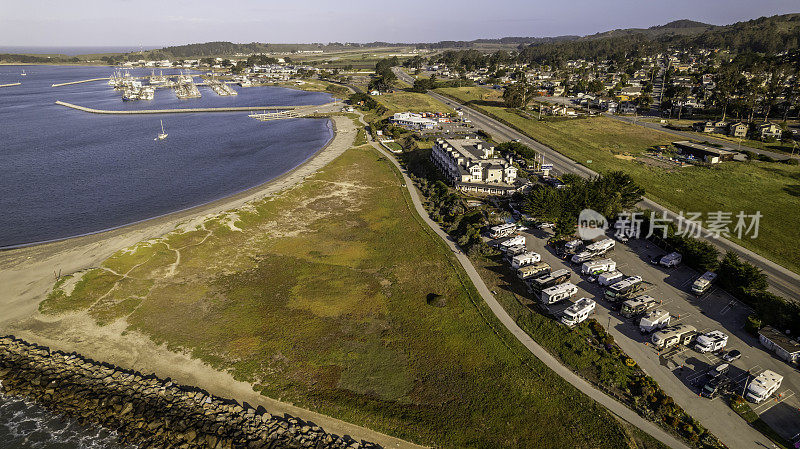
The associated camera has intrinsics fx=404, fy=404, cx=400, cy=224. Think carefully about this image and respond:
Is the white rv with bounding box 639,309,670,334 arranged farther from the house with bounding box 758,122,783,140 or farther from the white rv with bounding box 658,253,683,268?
the house with bounding box 758,122,783,140

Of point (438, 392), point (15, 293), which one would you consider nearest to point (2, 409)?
point (15, 293)

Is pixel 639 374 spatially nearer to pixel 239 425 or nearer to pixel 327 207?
pixel 239 425

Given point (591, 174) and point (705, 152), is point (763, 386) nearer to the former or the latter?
point (591, 174)

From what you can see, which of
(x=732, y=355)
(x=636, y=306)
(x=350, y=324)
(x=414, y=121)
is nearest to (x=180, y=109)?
(x=414, y=121)

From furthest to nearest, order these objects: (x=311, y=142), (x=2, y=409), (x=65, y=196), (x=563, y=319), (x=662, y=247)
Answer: (x=311, y=142), (x=65, y=196), (x=662, y=247), (x=563, y=319), (x=2, y=409)

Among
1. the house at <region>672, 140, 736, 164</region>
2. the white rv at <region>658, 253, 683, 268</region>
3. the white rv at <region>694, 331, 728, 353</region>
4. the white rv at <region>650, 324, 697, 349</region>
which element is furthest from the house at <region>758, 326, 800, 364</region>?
the house at <region>672, 140, 736, 164</region>

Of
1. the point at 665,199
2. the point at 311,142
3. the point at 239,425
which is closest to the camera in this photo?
the point at 239,425
